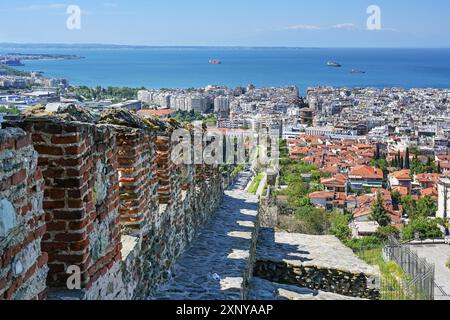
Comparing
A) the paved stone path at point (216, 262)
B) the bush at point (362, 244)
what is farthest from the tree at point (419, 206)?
the paved stone path at point (216, 262)

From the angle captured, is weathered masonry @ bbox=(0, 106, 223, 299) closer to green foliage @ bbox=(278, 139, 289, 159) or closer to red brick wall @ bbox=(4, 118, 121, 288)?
red brick wall @ bbox=(4, 118, 121, 288)

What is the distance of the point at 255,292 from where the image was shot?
5.72 m

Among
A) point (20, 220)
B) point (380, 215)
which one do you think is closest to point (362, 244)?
point (380, 215)

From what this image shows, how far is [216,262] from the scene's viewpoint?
212 inches

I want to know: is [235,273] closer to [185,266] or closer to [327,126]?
[185,266]

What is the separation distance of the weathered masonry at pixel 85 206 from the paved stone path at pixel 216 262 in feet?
0.51

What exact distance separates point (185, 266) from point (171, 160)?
0.93 meters

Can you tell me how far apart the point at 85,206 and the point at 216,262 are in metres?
2.55

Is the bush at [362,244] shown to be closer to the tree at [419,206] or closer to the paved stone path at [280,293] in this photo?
the paved stone path at [280,293]

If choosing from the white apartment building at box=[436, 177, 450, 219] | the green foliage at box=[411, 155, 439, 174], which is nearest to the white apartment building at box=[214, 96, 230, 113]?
the green foliage at box=[411, 155, 439, 174]

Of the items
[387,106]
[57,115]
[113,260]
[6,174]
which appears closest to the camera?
[6,174]
